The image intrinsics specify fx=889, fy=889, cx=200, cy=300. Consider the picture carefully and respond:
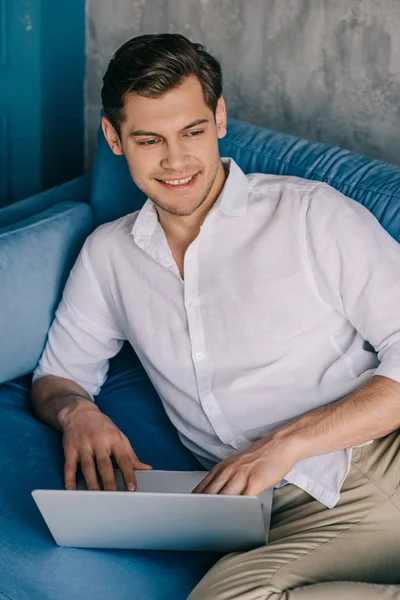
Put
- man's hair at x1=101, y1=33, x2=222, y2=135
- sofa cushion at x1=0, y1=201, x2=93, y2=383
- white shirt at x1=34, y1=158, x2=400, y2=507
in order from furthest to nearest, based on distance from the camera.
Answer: sofa cushion at x1=0, y1=201, x2=93, y2=383, man's hair at x1=101, y1=33, x2=222, y2=135, white shirt at x1=34, y1=158, x2=400, y2=507

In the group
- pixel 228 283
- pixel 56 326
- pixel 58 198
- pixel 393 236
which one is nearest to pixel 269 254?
pixel 228 283

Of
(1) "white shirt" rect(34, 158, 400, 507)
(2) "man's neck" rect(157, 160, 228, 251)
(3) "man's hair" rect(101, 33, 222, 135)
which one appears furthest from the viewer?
(2) "man's neck" rect(157, 160, 228, 251)

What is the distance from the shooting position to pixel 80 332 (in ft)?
6.10

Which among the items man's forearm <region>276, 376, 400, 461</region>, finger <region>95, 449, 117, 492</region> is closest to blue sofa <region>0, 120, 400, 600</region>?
finger <region>95, 449, 117, 492</region>

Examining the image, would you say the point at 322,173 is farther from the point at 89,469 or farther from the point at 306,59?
the point at 89,469

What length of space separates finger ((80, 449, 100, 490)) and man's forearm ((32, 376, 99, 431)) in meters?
0.13

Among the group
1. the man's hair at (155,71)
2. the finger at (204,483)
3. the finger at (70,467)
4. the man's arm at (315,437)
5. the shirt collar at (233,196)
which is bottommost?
the finger at (70,467)

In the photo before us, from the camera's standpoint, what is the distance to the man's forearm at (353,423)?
1462 mm

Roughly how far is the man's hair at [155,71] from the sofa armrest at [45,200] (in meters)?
0.49

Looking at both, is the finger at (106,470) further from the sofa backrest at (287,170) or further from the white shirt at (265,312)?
the sofa backrest at (287,170)

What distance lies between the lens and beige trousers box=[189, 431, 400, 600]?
1.29 m

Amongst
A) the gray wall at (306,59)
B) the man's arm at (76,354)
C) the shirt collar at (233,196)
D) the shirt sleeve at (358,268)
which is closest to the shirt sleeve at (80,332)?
the man's arm at (76,354)

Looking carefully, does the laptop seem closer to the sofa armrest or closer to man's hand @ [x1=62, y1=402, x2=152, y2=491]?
man's hand @ [x1=62, y1=402, x2=152, y2=491]

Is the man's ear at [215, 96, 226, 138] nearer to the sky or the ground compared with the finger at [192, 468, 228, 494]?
nearer to the sky
